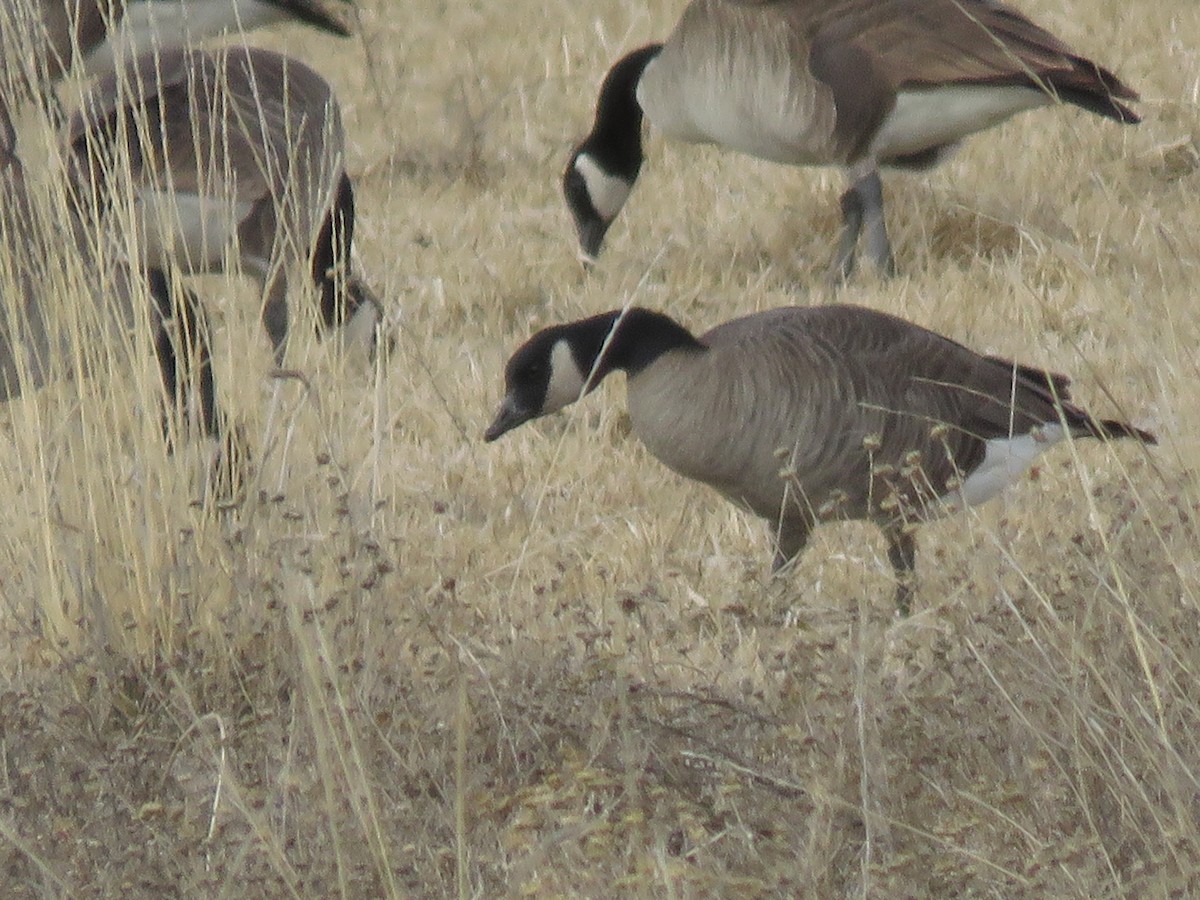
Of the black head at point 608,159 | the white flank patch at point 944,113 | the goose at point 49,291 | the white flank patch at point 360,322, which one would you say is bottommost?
the black head at point 608,159

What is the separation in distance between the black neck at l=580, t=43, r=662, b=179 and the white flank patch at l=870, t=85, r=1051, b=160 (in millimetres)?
1146

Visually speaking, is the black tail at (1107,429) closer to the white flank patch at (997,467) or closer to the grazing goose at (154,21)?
the white flank patch at (997,467)

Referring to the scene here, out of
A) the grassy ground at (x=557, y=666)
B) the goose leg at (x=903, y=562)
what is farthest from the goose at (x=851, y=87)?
the goose leg at (x=903, y=562)

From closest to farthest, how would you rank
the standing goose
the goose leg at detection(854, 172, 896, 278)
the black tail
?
the black tail
the standing goose
the goose leg at detection(854, 172, 896, 278)

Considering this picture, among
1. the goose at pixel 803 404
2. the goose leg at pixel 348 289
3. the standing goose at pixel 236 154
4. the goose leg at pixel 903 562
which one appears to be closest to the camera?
the goose leg at pixel 903 562

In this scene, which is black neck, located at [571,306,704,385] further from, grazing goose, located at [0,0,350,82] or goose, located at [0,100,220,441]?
grazing goose, located at [0,0,350,82]

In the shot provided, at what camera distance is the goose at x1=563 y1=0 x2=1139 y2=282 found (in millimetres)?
6957

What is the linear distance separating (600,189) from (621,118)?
2.80 ft

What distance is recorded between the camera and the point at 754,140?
7625 mm

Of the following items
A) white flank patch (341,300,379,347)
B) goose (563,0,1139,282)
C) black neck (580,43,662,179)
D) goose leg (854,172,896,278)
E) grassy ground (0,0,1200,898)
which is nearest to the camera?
grassy ground (0,0,1200,898)

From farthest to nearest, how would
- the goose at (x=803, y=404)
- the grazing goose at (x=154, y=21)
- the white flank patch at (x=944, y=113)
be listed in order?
1. the grazing goose at (x=154, y=21)
2. the white flank patch at (x=944, y=113)
3. the goose at (x=803, y=404)

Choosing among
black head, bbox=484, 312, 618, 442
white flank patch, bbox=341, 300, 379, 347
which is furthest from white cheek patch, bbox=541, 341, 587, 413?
white flank patch, bbox=341, 300, 379, 347

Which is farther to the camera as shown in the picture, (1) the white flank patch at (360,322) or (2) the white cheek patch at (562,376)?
(1) the white flank patch at (360,322)

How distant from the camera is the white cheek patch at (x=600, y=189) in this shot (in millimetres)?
7723
